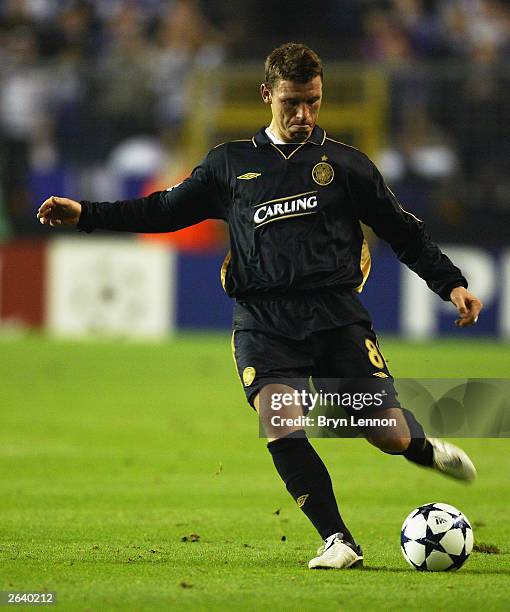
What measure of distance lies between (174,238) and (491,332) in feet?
15.8

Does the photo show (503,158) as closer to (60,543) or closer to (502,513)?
(502,513)

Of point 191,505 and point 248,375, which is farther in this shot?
point 191,505

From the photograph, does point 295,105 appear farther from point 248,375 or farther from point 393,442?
point 393,442

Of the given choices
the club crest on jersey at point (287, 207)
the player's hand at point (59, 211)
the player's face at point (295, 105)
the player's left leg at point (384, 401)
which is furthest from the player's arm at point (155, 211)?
the player's left leg at point (384, 401)

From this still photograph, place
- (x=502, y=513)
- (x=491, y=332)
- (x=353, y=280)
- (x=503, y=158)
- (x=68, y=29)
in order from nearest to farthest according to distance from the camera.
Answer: (x=353, y=280) < (x=502, y=513) < (x=491, y=332) < (x=503, y=158) < (x=68, y=29)

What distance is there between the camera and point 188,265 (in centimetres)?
1792

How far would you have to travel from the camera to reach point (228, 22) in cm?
2177

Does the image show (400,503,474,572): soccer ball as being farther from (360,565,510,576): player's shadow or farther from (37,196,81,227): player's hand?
(37,196,81,227): player's hand

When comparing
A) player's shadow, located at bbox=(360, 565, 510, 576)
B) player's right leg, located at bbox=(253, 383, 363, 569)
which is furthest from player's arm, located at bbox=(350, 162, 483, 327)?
player's shadow, located at bbox=(360, 565, 510, 576)

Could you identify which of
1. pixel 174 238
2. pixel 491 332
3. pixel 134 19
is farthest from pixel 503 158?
pixel 134 19

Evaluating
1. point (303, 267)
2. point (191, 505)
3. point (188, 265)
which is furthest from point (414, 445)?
point (188, 265)

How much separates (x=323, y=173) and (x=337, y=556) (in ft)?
5.00

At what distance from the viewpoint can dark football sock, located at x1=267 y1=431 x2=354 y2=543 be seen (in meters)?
5.12

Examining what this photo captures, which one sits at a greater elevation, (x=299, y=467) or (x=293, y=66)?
(x=293, y=66)
